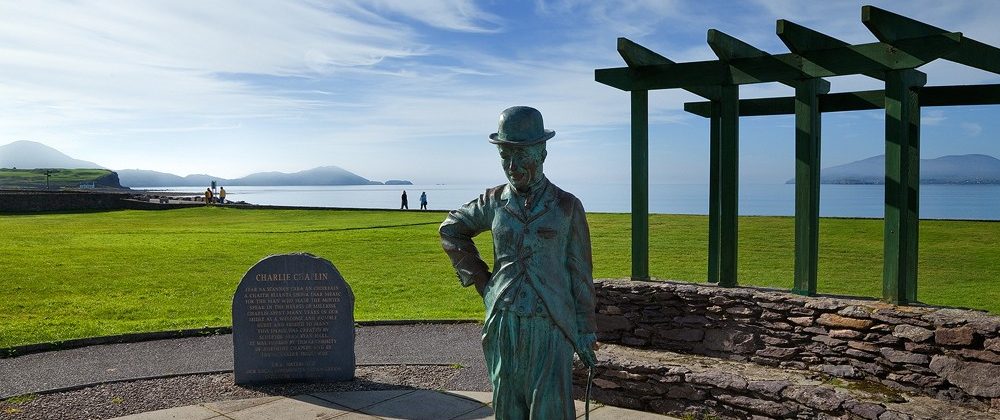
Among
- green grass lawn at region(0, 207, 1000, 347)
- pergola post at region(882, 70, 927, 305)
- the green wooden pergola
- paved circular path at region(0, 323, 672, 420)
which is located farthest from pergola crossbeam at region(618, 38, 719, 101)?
green grass lawn at region(0, 207, 1000, 347)

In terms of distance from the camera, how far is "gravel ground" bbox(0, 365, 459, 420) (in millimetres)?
7059


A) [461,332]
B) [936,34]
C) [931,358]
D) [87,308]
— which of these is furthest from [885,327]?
Answer: [87,308]

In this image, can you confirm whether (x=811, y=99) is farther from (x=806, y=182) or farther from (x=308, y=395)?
(x=308, y=395)

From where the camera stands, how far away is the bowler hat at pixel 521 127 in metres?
3.32

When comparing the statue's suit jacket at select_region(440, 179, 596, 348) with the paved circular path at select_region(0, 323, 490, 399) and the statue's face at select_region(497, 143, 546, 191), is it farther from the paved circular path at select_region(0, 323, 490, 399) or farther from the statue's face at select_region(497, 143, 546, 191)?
the paved circular path at select_region(0, 323, 490, 399)

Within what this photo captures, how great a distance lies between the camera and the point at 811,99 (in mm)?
7949

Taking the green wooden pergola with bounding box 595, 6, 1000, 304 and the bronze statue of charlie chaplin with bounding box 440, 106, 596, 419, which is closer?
the bronze statue of charlie chaplin with bounding box 440, 106, 596, 419

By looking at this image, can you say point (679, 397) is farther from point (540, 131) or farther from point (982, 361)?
point (540, 131)

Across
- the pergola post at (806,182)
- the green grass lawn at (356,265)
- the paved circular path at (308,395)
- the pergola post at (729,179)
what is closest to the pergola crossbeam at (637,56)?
the pergola post at (729,179)

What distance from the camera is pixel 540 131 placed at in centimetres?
337

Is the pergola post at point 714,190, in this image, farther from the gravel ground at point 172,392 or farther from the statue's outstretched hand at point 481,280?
the statue's outstretched hand at point 481,280

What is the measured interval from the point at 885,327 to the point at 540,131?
531 centimetres

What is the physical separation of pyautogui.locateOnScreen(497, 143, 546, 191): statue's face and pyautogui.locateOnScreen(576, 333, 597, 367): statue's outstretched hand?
2.73 feet

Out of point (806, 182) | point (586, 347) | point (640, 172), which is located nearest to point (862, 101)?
point (806, 182)
